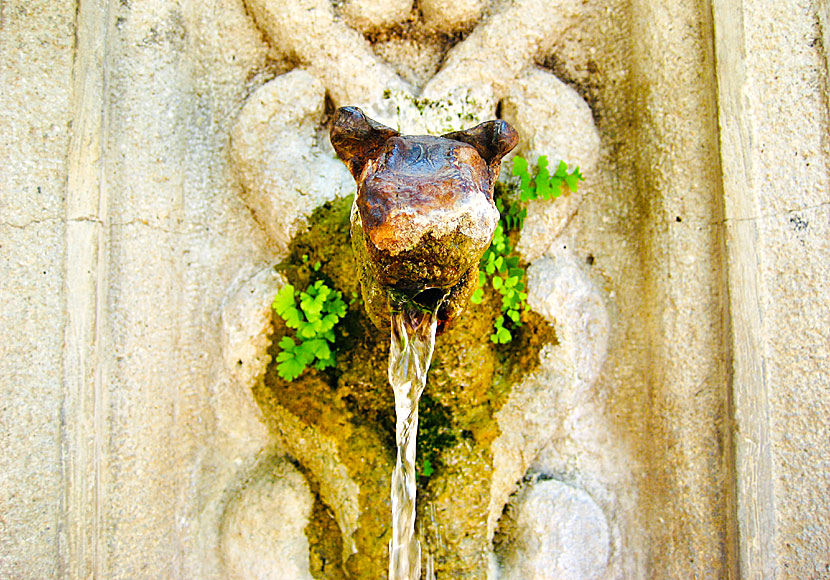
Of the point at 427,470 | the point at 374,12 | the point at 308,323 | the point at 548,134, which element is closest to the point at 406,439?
the point at 427,470

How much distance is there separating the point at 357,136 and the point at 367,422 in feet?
2.72

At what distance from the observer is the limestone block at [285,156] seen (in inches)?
68.9

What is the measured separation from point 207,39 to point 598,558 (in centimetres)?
187

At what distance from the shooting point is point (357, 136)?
1300mm

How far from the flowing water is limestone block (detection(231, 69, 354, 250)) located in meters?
0.50

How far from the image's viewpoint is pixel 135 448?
1581mm

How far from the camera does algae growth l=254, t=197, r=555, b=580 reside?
1.70 metres

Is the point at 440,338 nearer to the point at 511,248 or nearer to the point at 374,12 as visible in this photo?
the point at 511,248

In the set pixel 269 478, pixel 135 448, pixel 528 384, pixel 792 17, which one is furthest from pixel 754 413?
pixel 135 448

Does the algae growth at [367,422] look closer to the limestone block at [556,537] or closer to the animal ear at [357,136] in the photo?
the limestone block at [556,537]

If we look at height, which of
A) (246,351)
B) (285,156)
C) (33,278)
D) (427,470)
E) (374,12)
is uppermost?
(374,12)

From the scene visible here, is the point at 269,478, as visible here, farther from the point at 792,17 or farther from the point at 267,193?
the point at 792,17

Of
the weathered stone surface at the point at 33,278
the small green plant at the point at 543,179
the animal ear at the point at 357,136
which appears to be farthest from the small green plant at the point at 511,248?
the weathered stone surface at the point at 33,278

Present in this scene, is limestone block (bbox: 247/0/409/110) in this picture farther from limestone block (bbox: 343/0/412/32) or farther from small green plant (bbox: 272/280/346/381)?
small green plant (bbox: 272/280/346/381)
